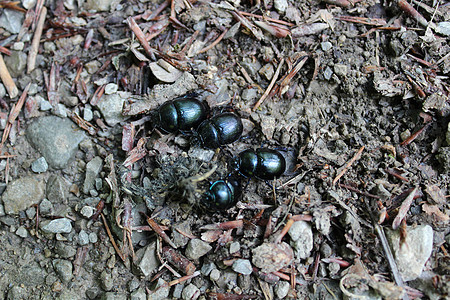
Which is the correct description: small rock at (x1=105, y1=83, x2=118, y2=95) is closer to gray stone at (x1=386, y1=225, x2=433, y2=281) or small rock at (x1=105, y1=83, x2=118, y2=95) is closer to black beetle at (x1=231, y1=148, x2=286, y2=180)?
black beetle at (x1=231, y1=148, x2=286, y2=180)

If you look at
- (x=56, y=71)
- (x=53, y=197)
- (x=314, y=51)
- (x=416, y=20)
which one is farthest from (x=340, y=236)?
(x=56, y=71)

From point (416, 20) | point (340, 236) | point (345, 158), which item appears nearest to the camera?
point (340, 236)

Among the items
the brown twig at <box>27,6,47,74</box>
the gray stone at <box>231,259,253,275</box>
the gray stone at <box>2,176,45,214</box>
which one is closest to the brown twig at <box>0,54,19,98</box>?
the brown twig at <box>27,6,47,74</box>

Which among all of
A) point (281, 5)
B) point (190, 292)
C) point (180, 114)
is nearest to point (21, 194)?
point (180, 114)

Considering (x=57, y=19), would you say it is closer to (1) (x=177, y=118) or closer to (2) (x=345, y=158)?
(1) (x=177, y=118)

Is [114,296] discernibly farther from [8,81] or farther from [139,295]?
[8,81]

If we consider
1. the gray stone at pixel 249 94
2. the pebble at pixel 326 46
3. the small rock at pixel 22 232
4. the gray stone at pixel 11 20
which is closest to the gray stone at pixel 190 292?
the small rock at pixel 22 232
